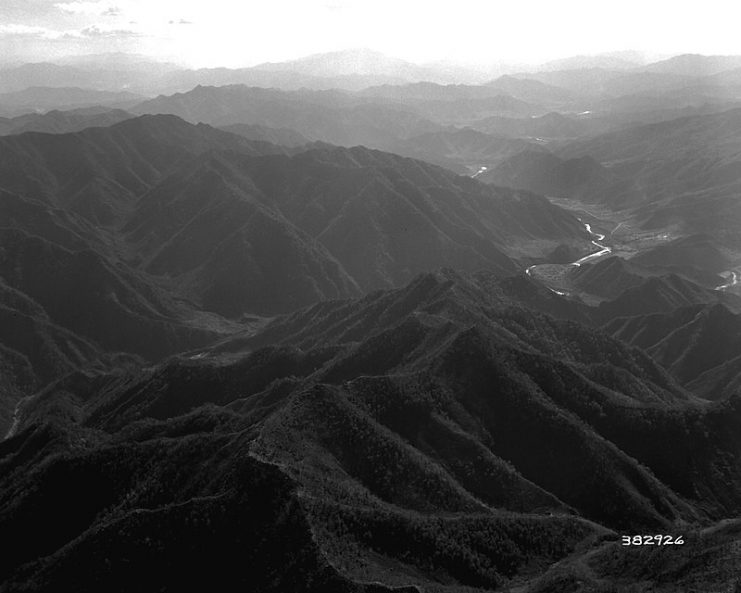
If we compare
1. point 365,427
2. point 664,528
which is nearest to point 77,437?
point 365,427

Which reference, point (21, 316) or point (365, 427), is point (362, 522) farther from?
point (21, 316)

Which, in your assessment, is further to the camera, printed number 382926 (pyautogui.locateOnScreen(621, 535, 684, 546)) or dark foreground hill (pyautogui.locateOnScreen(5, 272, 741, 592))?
printed number 382926 (pyautogui.locateOnScreen(621, 535, 684, 546))

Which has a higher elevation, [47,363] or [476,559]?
[476,559]

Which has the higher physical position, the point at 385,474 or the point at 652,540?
Result: the point at 385,474

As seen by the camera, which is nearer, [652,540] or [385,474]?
[652,540]
